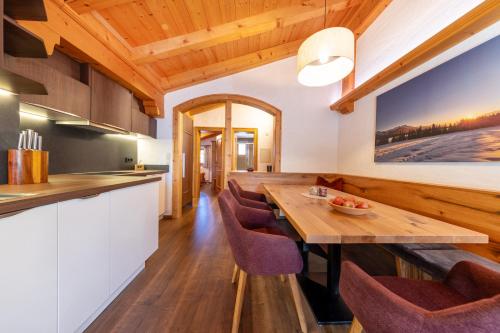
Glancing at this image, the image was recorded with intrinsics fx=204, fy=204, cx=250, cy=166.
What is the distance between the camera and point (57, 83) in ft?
5.37

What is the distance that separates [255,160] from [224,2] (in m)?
3.97

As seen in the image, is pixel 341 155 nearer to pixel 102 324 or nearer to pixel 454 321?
pixel 454 321

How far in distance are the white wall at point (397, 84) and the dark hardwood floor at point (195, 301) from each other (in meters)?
1.42

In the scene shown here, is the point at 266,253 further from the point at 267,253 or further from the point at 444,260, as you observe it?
the point at 444,260

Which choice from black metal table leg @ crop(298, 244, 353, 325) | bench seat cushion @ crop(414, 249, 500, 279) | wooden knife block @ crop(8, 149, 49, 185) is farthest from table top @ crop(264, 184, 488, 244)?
wooden knife block @ crop(8, 149, 49, 185)

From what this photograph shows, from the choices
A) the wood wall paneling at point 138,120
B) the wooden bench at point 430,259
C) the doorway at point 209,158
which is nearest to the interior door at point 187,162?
the doorway at point 209,158

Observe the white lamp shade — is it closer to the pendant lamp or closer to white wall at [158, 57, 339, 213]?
the pendant lamp

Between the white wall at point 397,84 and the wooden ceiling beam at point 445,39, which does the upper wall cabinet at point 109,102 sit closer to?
the wooden ceiling beam at point 445,39

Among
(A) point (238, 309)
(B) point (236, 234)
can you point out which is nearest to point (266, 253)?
(B) point (236, 234)

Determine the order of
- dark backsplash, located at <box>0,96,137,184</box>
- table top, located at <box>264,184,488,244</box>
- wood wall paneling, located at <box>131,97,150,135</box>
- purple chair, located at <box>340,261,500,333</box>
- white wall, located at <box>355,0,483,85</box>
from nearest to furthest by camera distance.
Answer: purple chair, located at <box>340,261,500,333</box> → table top, located at <box>264,184,488,244</box> → dark backsplash, located at <box>0,96,137,184</box> → white wall, located at <box>355,0,483,85</box> → wood wall paneling, located at <box>131,97,150,135</box>

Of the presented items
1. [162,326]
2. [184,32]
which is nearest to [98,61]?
[184,32]

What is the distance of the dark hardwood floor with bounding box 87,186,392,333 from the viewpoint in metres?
1.35

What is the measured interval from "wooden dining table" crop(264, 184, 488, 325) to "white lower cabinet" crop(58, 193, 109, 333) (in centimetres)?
122

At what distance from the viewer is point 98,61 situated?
2000 mm
